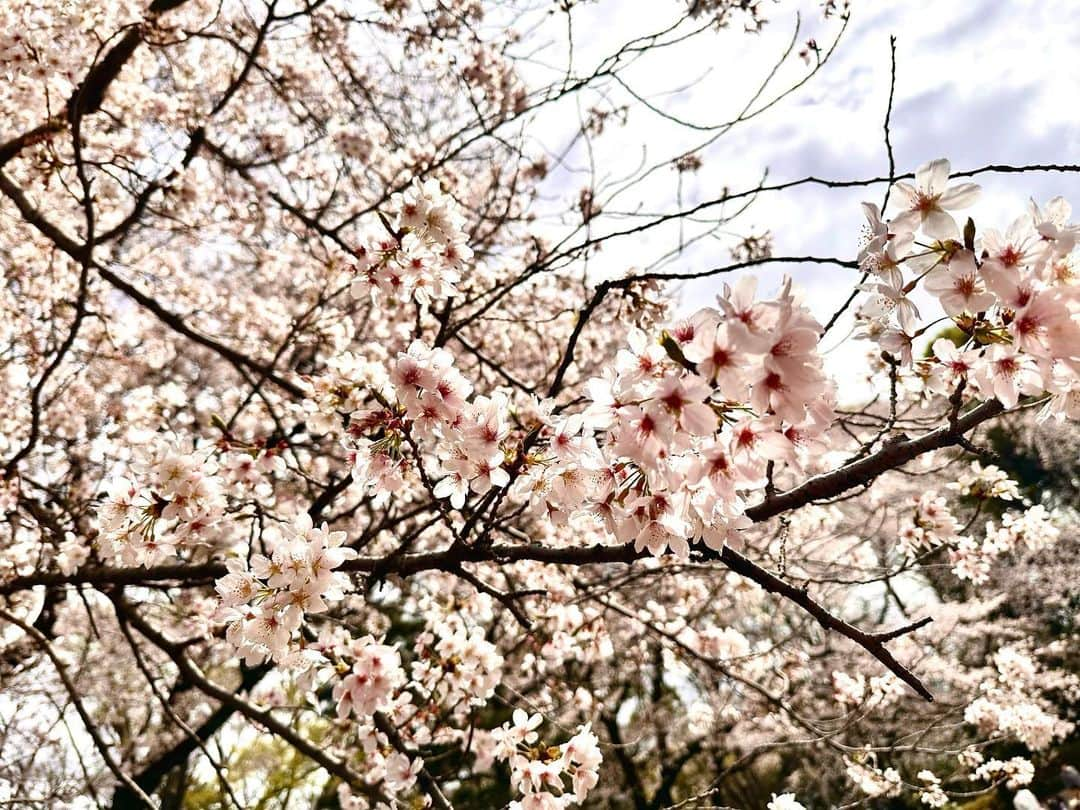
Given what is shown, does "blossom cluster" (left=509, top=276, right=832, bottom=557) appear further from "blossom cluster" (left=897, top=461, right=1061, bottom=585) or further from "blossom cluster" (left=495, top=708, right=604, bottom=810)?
"blossom cluster" (left=897, top=461, right=1061, bottom=585)

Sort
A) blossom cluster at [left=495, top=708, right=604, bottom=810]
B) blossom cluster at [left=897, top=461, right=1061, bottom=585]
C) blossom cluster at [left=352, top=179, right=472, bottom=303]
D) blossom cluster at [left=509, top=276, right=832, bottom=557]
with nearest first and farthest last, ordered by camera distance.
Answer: blossom cluster at [left=509, top=276, right=832, bottom=557]
blossom cluster at [left=352, top=179, right=472, bottom=303]
blossom cluster at [left=495, top=708, right=604, bottom=810]
blossom cluster at [left=897, top=461, right=1061, bottom=585]

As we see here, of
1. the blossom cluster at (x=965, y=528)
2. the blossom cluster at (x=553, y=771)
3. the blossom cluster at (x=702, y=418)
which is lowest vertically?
the blossom cluster at (x=553, y=771)

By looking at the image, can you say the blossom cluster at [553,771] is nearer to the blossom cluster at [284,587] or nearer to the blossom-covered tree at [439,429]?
the blossom-covered tree at [439,429]

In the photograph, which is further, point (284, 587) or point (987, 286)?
point (284, 587)

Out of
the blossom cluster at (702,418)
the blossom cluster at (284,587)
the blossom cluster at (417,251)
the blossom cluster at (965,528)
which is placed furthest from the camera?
the blossom cluster at (965,528)

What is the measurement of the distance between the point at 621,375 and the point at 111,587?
111 inches

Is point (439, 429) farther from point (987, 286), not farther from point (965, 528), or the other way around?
point (965, 528)

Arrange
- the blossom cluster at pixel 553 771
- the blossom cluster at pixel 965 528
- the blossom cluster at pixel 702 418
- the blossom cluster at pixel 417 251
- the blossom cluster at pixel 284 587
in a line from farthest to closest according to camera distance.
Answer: the blossom cluster at pixel 965 528, the blossom cluster at pixel 553 771, the blossom cluster at pixel 417 251, the blossom cluster at pixel 284 587, the blossom cluster at pixel 702 418

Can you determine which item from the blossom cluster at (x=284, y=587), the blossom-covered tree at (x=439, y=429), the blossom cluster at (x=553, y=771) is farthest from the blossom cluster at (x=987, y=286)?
the blossom cluster at (x=553, y=771)

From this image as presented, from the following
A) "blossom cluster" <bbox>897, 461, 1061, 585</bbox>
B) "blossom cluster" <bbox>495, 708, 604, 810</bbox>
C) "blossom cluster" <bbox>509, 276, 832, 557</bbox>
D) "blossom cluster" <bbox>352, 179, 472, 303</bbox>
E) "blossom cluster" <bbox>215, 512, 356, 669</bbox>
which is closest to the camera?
"blossom cluster" <bbox>509, 276, 832, 557</bbox>

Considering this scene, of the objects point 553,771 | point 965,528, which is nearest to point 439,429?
point 553,771

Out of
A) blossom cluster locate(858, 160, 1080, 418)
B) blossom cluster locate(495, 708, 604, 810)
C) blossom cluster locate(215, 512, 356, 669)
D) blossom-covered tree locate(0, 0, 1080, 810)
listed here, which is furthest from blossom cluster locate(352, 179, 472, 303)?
blossom cluster locate(495, 708, 604, 810)

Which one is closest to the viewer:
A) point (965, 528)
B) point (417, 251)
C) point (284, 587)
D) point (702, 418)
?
point (702, 418)

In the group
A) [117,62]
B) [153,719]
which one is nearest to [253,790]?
[153,719]
